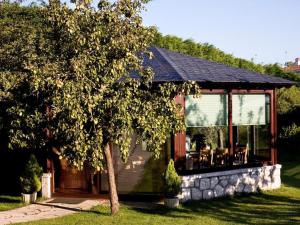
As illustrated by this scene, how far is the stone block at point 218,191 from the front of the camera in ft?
52.7

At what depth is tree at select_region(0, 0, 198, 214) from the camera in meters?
11.2

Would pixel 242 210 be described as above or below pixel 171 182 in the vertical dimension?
below

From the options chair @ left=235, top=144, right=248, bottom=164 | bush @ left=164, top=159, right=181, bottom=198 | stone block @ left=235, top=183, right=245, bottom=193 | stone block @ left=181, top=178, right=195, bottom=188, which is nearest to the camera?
bush @ left=164, top=159, right=181, bottom=198

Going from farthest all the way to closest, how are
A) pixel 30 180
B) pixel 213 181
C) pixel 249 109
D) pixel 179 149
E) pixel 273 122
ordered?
pixel 273 122 < pixel 249 109 < pixel 213 181 < pixel 30 180 < pixel 179 149

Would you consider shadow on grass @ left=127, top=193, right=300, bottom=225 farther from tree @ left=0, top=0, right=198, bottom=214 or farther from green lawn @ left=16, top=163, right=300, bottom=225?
tree @ left=0, top=0, right=198, bottom=214

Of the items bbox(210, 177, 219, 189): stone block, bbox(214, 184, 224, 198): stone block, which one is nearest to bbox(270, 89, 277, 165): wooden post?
bbox(214, 184, 224, 198): stone block

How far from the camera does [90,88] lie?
1137 centimetres

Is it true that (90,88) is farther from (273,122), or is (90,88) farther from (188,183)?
(273,122)

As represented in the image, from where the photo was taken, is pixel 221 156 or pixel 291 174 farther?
pixel 291 174

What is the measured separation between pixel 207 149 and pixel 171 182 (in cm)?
311

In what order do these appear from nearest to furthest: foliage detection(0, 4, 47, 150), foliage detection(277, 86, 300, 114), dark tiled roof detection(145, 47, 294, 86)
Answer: foliage detection(0, 4, 47, 150) → dark tiled roof detection(145, 47, 294, 86) → foliage detection(277, 86, 300, 114)

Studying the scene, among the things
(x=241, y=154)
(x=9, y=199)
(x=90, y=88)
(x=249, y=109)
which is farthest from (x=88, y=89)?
(x=241, y=154)

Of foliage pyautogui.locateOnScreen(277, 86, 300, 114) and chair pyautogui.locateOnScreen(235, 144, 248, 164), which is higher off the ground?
foliage pyautogui.locateOnScreen(277, 86, 300, 114)

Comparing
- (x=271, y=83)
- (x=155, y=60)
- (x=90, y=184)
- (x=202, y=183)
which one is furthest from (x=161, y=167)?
(x=271, y=83)
